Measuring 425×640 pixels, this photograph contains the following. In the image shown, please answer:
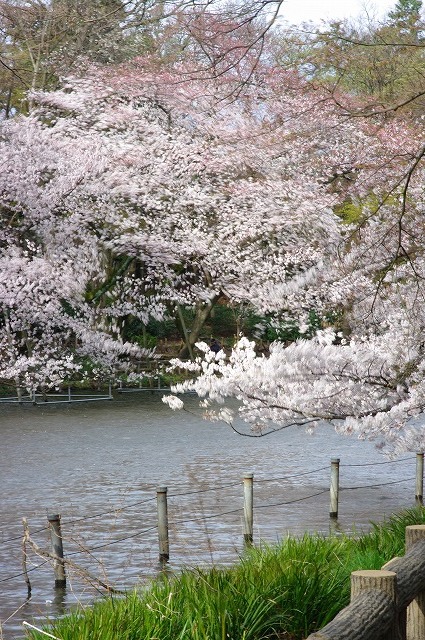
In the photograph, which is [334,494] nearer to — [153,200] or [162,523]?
[162,523]

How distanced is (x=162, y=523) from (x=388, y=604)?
7433mm

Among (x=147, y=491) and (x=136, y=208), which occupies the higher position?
(x=136, y=208)

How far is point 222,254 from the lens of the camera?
105 ft

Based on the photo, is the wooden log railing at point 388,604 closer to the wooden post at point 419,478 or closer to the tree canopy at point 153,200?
the wooden post at point 419,478

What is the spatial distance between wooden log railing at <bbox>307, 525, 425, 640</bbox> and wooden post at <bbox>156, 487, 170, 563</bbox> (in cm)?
648

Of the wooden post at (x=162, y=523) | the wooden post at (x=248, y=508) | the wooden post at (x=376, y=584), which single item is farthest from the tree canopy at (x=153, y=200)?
the wooden post at (x=376, y=584)


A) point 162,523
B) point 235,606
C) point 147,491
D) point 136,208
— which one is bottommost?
point 147,491

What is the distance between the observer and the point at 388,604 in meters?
4.50

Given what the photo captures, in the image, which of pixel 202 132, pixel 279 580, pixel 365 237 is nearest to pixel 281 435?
pixel 365 237

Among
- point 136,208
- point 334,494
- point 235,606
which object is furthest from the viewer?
point 136,208

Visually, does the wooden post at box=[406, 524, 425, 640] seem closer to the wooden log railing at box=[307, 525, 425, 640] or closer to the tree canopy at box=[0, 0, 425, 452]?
the wooden log railing at box=[307, 525, 425, 640]

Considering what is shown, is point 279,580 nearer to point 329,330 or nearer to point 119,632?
point 119,632

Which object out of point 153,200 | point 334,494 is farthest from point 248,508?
point 153,200

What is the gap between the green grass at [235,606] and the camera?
18.0 ft
